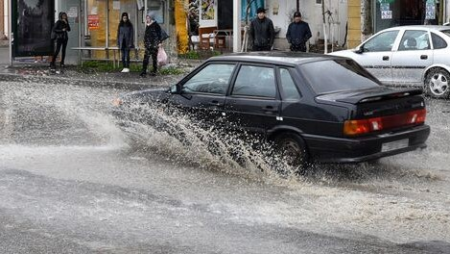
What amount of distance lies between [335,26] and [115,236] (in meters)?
23.2

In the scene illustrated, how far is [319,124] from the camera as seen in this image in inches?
337

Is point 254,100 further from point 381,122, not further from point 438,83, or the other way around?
A: point 438,83

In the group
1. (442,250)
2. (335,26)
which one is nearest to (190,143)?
(442,250)

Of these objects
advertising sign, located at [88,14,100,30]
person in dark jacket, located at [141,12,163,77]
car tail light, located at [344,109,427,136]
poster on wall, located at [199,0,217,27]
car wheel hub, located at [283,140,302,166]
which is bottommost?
car wheel hub, located at [283,140,302,166]

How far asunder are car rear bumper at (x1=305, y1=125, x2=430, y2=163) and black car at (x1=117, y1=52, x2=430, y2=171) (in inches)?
0.4

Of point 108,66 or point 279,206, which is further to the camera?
point 108,66

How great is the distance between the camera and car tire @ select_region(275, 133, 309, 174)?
8.77m

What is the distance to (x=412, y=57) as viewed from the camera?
54.1ft

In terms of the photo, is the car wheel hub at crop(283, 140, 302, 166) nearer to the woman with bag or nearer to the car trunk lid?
the car trunk lid

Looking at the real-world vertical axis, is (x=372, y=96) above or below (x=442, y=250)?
above

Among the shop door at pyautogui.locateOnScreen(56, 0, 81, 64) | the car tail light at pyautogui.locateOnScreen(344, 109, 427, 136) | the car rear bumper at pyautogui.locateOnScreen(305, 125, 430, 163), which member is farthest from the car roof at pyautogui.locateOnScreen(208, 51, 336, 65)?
the shop door at pyautogui.locateOnScreen(56, 0, 81, 64)

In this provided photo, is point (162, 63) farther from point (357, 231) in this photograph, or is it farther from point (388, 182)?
point (357, 231)

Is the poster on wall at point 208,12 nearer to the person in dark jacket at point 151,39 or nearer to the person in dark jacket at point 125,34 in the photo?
the person in dark jacket at point 125,34

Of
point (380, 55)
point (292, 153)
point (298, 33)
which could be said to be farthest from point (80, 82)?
point (292, 153)
